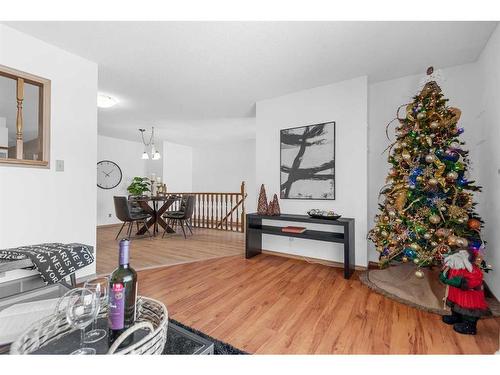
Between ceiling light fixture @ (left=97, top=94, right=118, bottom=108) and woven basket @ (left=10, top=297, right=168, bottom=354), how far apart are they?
11.9 ft

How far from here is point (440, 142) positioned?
2.10 meters

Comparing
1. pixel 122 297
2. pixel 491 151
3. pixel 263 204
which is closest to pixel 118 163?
pixel 263 204

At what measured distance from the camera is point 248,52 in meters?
2.38

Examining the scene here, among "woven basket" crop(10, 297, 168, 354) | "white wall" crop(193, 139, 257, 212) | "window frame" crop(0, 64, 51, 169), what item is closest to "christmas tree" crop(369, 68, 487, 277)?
"woven basket" crop(10, 297, 168, 354)

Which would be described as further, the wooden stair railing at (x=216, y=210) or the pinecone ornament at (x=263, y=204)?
the wooden stair railing at (x=216, y=210)

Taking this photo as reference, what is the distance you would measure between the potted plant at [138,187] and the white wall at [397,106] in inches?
213

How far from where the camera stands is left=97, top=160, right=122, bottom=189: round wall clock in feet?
19.5

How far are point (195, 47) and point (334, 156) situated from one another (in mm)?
2070

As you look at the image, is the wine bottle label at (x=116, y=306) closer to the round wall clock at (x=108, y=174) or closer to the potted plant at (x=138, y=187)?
the potted plant at (x=138, y=187)

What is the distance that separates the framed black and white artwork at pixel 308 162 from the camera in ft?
10.1

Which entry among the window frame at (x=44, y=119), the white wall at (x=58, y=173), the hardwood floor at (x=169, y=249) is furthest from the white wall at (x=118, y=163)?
the window frame at (x=44, y=119)
